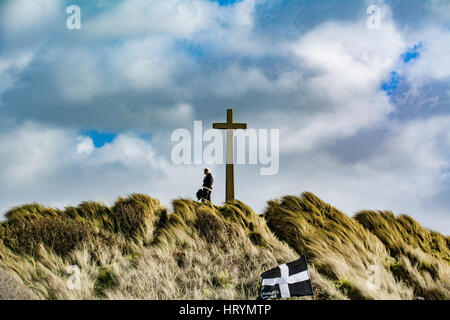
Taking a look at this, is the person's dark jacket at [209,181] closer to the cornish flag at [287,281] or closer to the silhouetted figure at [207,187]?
the silhouetted figure at [207,187]

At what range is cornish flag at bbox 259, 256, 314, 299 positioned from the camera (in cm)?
527

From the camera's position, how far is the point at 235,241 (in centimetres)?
848

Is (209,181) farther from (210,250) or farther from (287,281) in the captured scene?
(287,281)

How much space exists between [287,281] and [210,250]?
→ 3168 millimetres

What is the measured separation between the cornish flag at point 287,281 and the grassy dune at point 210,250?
1.13 metres

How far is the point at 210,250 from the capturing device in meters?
8.30

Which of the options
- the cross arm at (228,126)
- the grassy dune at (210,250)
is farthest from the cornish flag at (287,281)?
the cross arm at (228,126)

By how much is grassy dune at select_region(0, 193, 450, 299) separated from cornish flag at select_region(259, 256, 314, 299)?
1.13 m

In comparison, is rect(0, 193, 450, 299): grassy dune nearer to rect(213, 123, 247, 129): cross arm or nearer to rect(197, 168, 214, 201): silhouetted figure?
rect(197, 168, 214, 201): silhouetted figure

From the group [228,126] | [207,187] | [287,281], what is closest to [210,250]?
[287,281]

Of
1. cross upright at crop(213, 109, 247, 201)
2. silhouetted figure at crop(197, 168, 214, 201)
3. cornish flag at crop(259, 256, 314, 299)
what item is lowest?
cornish flag at crop(259, 256, 314, 299)

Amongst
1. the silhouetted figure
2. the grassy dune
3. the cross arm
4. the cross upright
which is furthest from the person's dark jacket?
the grassy dune
